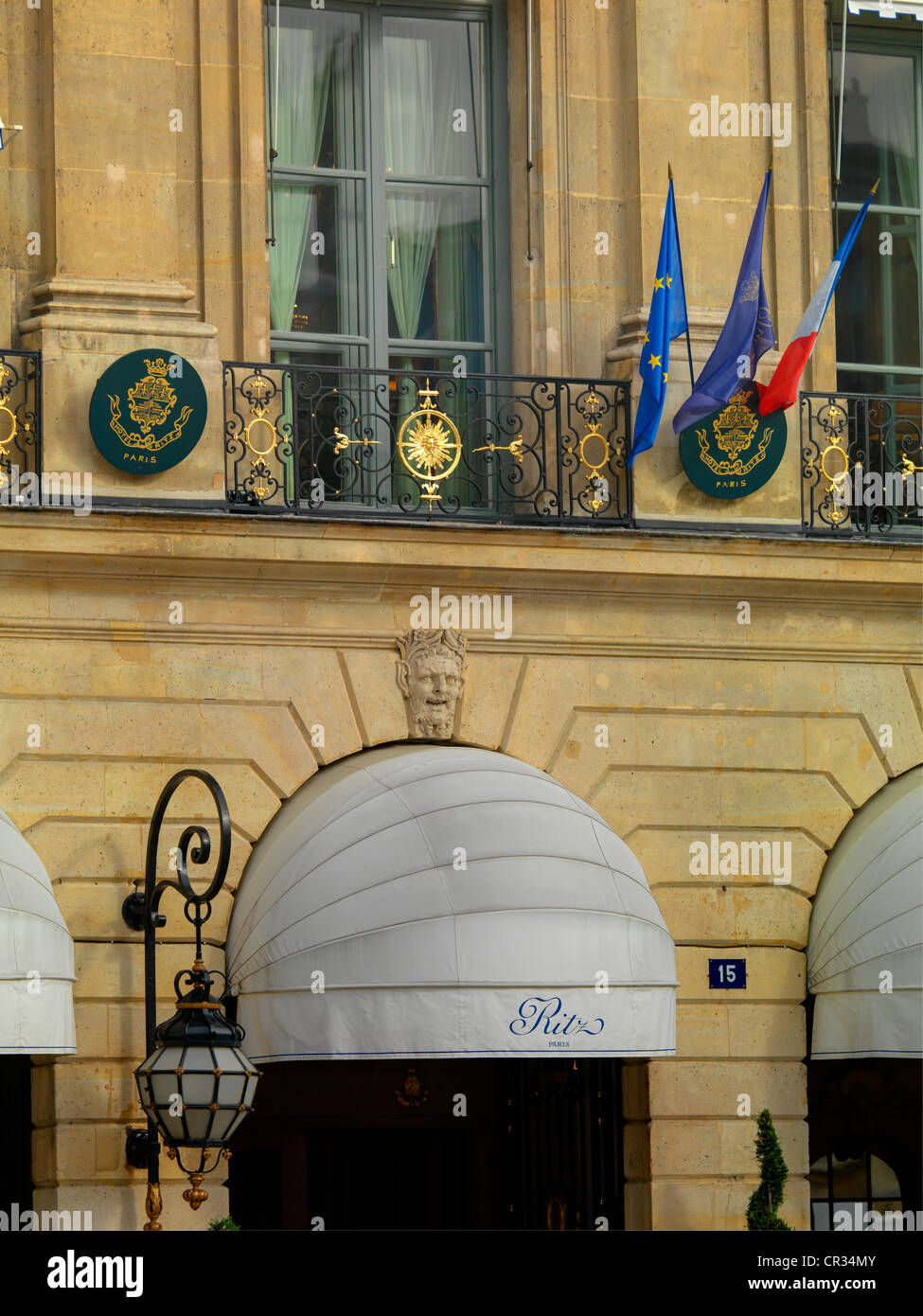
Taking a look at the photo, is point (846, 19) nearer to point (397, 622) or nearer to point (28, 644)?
point (397, 622)

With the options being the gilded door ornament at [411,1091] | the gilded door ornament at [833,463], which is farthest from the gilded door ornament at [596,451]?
the gilded door ornament at [411,1091]

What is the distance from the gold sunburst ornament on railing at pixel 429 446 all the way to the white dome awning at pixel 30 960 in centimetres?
297

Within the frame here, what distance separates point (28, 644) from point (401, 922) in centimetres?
234

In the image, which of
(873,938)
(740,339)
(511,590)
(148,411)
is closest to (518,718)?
(511,590)

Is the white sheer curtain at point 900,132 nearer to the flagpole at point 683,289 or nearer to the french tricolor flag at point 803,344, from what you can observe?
the french tricolor flag at point 803,344

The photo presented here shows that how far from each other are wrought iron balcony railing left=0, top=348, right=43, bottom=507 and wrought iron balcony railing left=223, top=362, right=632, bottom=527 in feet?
3.57

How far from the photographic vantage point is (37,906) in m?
12.2

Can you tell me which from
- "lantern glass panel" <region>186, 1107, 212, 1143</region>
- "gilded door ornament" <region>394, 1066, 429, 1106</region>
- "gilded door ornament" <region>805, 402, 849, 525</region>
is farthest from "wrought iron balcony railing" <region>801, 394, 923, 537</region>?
"lantern glass panel" <region>186, 1107, 212, 1143</region>

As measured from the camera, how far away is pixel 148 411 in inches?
522

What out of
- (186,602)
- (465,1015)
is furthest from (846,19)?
(465,1015)

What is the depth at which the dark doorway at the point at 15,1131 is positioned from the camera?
13.2m

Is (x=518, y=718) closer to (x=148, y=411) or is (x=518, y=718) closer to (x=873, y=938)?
(x=873, y=938)

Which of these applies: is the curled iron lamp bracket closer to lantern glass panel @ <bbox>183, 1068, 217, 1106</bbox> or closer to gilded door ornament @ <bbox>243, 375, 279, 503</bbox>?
lantern glass panel @ <bbox>183, 1068, 217, 1106</bbox>

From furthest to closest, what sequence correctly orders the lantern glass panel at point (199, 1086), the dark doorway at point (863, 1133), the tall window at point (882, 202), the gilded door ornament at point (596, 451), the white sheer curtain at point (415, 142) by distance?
1. the tall window at point (882, 202)
2. the dark doorway at point (863, 1133)
3. the white sheer curtain at point (415, 142)
4. the gilded door ornament at point (596, 451)
5. the lantern glass panel at point (199, 1086)
